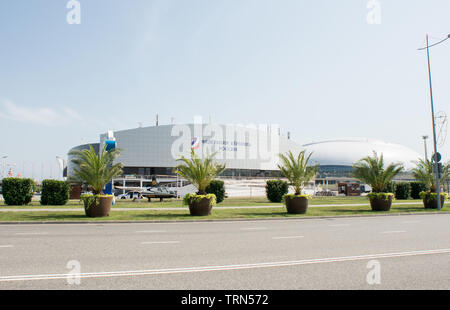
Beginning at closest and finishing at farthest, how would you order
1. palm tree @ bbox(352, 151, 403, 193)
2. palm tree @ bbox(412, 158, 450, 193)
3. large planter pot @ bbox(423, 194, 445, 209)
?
palm tree @ bbox(352, 151, 403, 193)
large planter pot @ bbox(423, 194, 445, 209)
palm tree @ bbox(412, 158, 450, 193)

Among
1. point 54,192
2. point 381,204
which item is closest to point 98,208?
point 54,192

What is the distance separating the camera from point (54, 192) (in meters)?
22.4

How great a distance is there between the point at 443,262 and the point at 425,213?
55.1 feet

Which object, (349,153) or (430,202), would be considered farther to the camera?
(349,153)

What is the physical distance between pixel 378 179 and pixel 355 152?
120813 mm

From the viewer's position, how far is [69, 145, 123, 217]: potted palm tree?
637 inches

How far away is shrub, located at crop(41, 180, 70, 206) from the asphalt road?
12931 millimetres

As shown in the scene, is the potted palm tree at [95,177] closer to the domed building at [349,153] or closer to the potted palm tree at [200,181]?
the potted palm tree at [200,181]

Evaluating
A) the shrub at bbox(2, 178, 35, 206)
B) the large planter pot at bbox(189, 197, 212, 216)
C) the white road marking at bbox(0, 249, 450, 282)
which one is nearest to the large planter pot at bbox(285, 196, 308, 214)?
the large planter pot at bbox(189, 197, 212, 216)

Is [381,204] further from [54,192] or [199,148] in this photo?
[199,148]

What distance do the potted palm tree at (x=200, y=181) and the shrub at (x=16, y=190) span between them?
1126 centimetres

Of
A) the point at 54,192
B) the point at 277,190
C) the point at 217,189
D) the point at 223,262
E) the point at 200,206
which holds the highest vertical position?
the point at 54,192

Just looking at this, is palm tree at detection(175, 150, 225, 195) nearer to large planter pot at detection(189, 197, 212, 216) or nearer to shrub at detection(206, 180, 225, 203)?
large planter pot at detection(189, 197, 212, 216)

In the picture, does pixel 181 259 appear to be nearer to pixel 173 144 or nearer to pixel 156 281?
pixel 156 281
